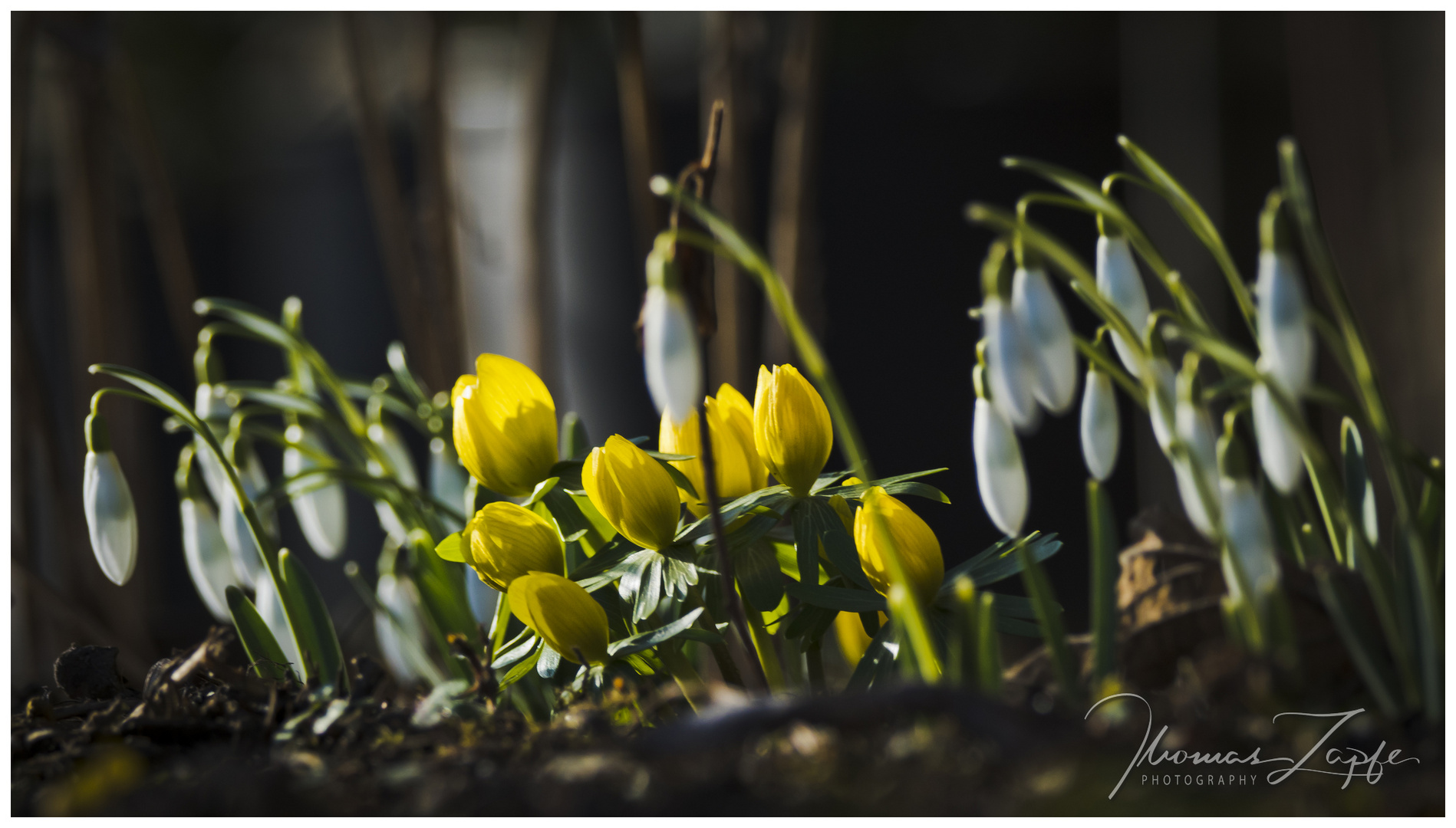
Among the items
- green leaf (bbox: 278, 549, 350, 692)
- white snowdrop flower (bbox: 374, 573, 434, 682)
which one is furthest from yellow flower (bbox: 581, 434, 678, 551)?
white snowdrop flower (bbox: 374, 573, 434, 682)

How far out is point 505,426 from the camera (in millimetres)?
433

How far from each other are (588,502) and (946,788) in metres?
0.24

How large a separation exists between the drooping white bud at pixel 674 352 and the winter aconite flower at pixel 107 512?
263 mm

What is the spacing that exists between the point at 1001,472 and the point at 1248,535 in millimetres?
88

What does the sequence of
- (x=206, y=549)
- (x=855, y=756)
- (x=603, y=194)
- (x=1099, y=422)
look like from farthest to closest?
(x=603, y=194) → (x=206, y=549) → (x=1099, y=422) → (x=855, y=756)

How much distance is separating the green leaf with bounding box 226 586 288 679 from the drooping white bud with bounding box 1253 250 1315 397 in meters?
0.40

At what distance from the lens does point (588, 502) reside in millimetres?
468

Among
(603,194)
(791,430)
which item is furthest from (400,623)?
(603,194)

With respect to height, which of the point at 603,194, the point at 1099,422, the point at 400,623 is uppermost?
the point at 603,194

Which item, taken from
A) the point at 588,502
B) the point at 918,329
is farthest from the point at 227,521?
the point at 918,329

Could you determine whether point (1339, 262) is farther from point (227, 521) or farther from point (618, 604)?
point (227, 521)

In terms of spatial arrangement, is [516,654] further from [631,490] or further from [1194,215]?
[1194,215]

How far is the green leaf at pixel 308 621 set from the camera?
A: 434mm
